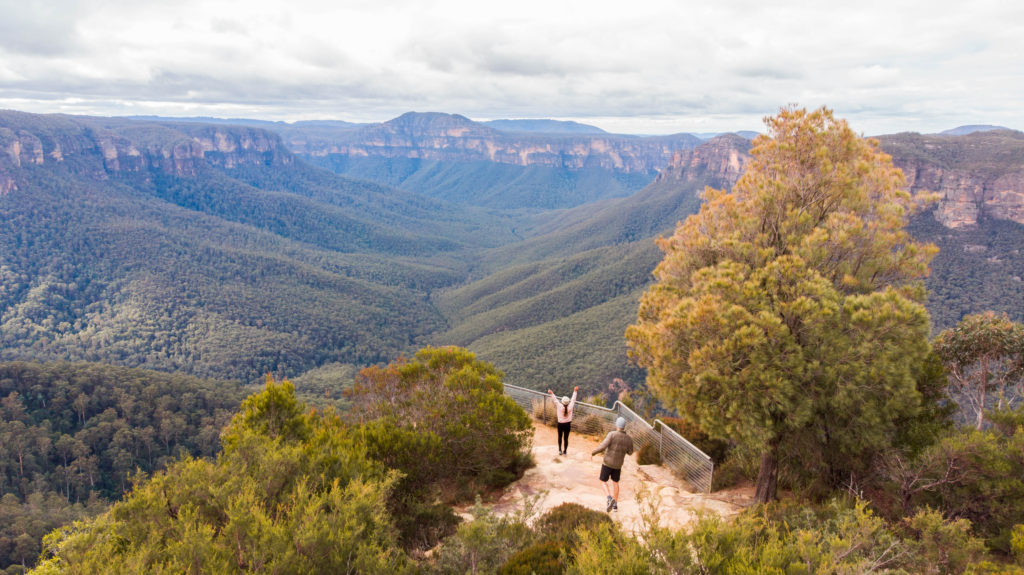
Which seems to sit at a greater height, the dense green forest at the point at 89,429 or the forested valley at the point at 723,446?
the forested valley at the point at 723,446

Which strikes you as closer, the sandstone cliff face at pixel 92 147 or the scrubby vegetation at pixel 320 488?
the scrubby vegetation at pixel 320 488

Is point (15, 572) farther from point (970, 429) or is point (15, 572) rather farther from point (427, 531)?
point (970, 429)

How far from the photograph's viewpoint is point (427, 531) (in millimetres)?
8891

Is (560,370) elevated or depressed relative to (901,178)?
depressed

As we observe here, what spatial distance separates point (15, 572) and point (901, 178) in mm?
42703

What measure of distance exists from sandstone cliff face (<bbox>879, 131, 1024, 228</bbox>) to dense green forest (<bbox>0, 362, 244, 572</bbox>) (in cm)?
8466

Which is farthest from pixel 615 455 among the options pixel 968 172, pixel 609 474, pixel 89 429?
pixel 968 172

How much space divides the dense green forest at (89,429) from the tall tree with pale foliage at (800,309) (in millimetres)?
46532

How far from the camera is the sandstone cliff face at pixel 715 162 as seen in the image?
149250mm

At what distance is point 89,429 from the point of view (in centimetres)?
4478

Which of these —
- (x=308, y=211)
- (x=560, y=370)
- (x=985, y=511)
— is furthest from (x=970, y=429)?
(x=308, y=211)

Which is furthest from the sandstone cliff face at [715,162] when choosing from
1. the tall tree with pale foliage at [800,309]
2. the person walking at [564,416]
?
the person walking at [564,416]

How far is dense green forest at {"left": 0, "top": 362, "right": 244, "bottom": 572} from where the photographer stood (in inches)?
1623

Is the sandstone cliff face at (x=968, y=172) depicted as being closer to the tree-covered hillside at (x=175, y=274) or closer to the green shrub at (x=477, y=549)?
the green shrub at (x=477, y=549)
